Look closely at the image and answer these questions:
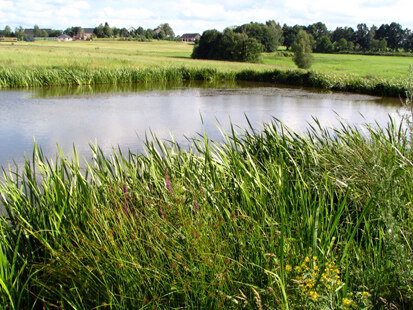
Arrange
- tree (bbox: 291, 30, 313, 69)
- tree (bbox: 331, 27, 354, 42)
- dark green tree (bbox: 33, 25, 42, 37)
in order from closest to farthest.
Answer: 1. tree (bbox: 291, 30, 313, 69)
2. tree (bbox: 331, 27, 354, 42)
3. dark green tree (bbox: 33, 25, 42, 37)

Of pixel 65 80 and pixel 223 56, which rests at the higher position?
pixel 223 56

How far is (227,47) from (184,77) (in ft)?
54.4

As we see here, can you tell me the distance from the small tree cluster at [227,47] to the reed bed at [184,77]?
14.5 metres

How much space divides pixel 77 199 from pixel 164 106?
11539 mm

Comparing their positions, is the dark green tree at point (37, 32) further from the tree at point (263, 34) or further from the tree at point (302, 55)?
the tree at point (302, 55)

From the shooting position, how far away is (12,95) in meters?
15.5

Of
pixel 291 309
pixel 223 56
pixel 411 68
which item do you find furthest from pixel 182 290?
pixel 223 56

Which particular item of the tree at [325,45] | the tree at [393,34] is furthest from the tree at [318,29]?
the tree at [325,45]

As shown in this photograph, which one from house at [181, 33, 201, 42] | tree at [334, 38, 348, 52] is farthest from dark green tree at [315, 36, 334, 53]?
house at [181, 33, 201, 42]

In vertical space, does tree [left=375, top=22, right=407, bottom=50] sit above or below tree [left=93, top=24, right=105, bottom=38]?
below

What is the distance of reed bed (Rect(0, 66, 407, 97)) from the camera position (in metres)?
18.3

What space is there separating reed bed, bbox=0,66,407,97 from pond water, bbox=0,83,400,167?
4.23 ft

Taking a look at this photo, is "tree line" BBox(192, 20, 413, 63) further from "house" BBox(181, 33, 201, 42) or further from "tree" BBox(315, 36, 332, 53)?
"house" BBox(181, 33, 201, 42)

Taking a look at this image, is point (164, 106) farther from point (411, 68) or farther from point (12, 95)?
point (411, 68)
